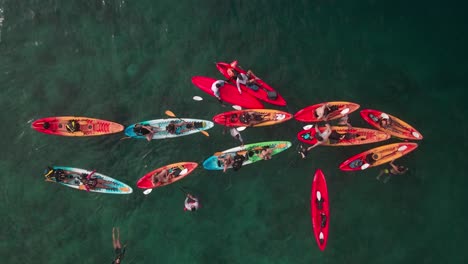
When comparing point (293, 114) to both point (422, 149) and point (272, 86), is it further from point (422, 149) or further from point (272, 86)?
point (422, 149)

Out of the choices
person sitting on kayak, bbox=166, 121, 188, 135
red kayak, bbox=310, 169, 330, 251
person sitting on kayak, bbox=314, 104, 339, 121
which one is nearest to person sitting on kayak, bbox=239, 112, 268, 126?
person sitting on kayak, bbox=166, 121, 188, 135

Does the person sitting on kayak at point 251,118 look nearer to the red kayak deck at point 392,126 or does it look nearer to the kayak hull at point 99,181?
the red kayak deck at point 392,126

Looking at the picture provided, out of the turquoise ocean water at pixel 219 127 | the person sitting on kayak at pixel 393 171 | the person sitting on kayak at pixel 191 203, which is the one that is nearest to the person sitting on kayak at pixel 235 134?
the turquoise ocean water at pixel 219 127

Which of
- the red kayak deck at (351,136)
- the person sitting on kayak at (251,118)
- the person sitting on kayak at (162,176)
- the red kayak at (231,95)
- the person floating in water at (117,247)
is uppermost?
the red kayak at (231,95)

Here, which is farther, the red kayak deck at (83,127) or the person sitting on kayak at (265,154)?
the person sitting on kayak at (265,154)

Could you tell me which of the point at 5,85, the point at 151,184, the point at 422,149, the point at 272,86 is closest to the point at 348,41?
the point at 272,86

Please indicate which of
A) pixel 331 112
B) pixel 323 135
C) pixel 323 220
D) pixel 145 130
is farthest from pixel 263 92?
pixel 323 220

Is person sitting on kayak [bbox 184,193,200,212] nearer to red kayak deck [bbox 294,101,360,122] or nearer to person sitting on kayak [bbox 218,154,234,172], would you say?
person sitting on kayak [bbox 218,154,234,172]
